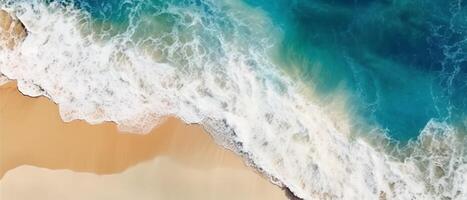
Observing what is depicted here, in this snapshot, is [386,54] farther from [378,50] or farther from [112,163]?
[112,163]

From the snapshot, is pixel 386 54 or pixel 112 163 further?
pixel 386 54

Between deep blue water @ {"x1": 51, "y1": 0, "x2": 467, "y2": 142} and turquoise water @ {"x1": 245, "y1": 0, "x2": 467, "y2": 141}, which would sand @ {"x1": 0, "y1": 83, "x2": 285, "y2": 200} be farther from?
turquoise water @ {"x1": 245, "y1": 0, "x2": 467, "y2": 141}

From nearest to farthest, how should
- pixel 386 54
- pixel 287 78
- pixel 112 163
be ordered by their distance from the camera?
pixel 112 163
pixel 287 78
pixel 386 54

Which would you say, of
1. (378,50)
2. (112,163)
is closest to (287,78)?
(378,50)

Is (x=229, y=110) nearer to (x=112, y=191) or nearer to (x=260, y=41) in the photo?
(x=260, y=41)

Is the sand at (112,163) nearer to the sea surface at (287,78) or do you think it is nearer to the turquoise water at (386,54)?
the sea surface at (287,78)

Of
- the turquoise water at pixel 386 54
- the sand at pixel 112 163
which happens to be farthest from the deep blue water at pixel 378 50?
the sand at pixel 112 163
